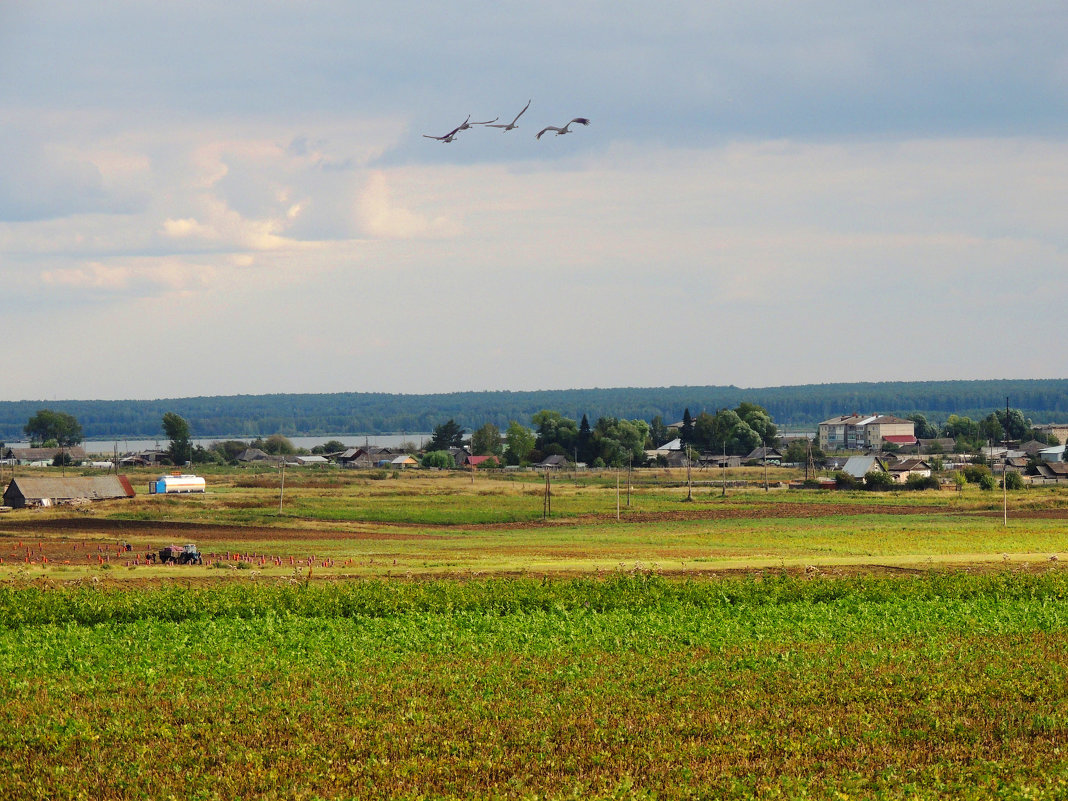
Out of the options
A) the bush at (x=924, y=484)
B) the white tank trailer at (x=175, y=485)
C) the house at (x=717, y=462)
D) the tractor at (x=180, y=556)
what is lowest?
the house at (x=717, y=462)

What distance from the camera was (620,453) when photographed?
620 ft

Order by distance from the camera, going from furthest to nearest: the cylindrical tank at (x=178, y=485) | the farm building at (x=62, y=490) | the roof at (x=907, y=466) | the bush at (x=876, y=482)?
the roof at (x=907, y=466) < the bush at (x=876, y=482) < the cylindrical tank at (x=178, y=485) < the farm building at (x=62, y=490)

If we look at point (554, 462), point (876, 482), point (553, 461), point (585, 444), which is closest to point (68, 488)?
point (876, 482)

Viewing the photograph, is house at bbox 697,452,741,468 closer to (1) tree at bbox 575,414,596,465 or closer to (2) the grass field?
(1) tree at bbox 575,414,596,465

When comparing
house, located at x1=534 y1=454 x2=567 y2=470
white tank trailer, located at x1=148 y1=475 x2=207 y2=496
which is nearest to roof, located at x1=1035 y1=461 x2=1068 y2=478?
house, located at x1=534 y1=454 x2=567 y2=470

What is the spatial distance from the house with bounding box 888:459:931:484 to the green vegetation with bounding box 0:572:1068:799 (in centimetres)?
11673

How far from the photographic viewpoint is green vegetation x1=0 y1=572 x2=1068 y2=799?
16.6 m

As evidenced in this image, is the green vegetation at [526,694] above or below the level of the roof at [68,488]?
above

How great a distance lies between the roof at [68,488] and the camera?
347ft

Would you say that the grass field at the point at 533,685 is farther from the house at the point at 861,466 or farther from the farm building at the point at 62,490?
the house at the point at 861,466

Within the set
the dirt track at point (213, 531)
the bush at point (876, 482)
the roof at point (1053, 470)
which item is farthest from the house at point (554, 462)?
the dirt track at point (213, 531)

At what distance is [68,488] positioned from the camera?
10881cm

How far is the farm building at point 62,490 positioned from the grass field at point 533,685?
61703 millimetres

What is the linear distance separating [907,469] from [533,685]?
141646 mm
